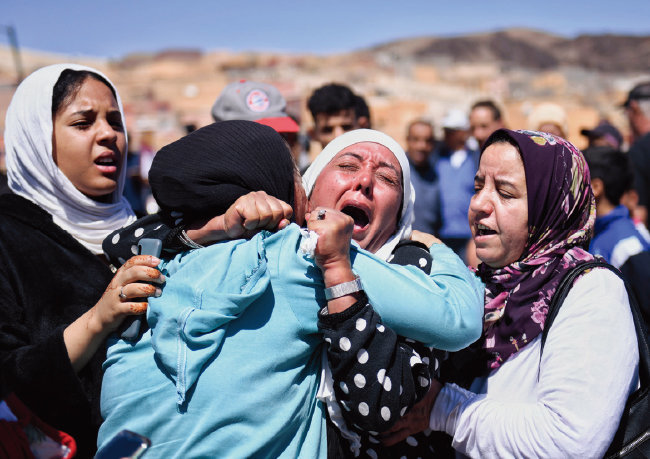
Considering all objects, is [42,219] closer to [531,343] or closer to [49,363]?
[49,363]

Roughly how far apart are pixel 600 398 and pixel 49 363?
1737mm

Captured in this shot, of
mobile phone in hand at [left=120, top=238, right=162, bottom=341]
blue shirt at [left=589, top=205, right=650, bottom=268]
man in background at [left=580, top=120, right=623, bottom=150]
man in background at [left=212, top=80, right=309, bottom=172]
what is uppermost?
man in background at [left=212, top=80, right=309, bottom=172]

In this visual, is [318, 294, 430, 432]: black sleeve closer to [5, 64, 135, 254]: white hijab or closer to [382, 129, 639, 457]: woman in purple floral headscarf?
[382, 129, 639, 457]: woman in purple floral headscarf

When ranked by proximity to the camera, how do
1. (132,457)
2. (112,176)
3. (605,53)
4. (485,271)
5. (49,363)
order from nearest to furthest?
1. (132,457)
2. (49,363)
3. (485,271)
4. (112,176)
5. (605,53)

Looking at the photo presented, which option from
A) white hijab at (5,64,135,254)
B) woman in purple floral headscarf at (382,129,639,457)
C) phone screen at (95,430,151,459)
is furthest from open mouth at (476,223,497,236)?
white hijab at (5,64,135,254)

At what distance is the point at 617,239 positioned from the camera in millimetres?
3162

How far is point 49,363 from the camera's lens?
1805 mm

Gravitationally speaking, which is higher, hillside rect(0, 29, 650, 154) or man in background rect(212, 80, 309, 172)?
man in background rect(212, 80, 309, 172)

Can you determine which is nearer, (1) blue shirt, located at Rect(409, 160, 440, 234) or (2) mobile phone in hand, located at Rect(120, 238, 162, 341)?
(2) mobile phone in hand, located at Rect(120, 238, 162, 341)

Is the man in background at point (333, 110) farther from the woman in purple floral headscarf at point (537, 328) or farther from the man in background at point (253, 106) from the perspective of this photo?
the woman in purple floral headscarf at point (537, 328)

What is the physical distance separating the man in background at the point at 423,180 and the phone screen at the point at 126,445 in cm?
408

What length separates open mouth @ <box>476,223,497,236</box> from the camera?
2035 mm

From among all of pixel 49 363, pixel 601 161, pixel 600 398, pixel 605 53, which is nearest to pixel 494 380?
pixel 600 398

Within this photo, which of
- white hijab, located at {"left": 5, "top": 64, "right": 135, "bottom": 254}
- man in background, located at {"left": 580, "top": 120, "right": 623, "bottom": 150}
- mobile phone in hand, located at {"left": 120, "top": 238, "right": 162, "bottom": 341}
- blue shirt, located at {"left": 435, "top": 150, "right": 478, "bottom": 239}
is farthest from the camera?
blue shirt, located at {"left": 435, "top": 150, "right": 478, "bottom": 239}
